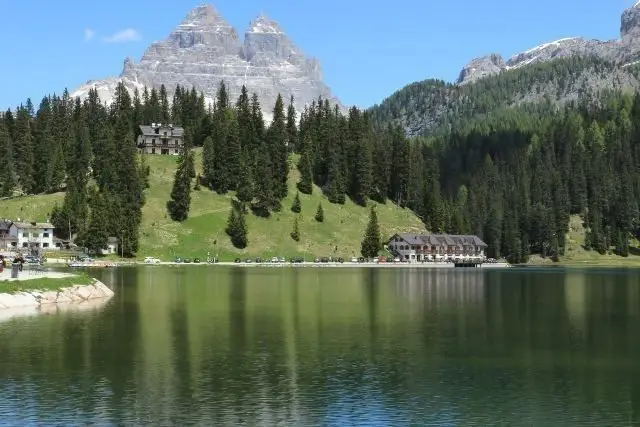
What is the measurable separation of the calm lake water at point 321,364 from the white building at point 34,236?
119 m

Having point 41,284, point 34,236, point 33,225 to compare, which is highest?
point 33,225

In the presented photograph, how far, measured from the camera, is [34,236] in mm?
196875

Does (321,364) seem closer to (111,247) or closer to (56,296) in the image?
(56,296)

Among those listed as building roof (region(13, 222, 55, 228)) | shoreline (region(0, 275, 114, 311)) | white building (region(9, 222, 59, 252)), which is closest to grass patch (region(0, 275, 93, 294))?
shoreline (region(0, 275, 114, 311))

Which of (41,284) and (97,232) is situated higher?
(97,232)

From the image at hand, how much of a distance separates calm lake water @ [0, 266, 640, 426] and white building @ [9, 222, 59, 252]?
11866cm

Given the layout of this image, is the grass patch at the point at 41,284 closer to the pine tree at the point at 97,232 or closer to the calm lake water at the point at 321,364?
the calm lake water at the point at 321,364

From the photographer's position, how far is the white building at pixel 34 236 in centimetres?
19675

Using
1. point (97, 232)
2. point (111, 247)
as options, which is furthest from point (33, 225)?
point (111, 247)

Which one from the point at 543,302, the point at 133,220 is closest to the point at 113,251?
the point at 133,220

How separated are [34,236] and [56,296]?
11970 cm

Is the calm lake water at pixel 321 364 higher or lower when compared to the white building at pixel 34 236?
lower

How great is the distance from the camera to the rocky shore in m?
78.9

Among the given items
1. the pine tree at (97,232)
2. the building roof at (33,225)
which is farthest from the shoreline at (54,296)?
the building roof at (33,225)
